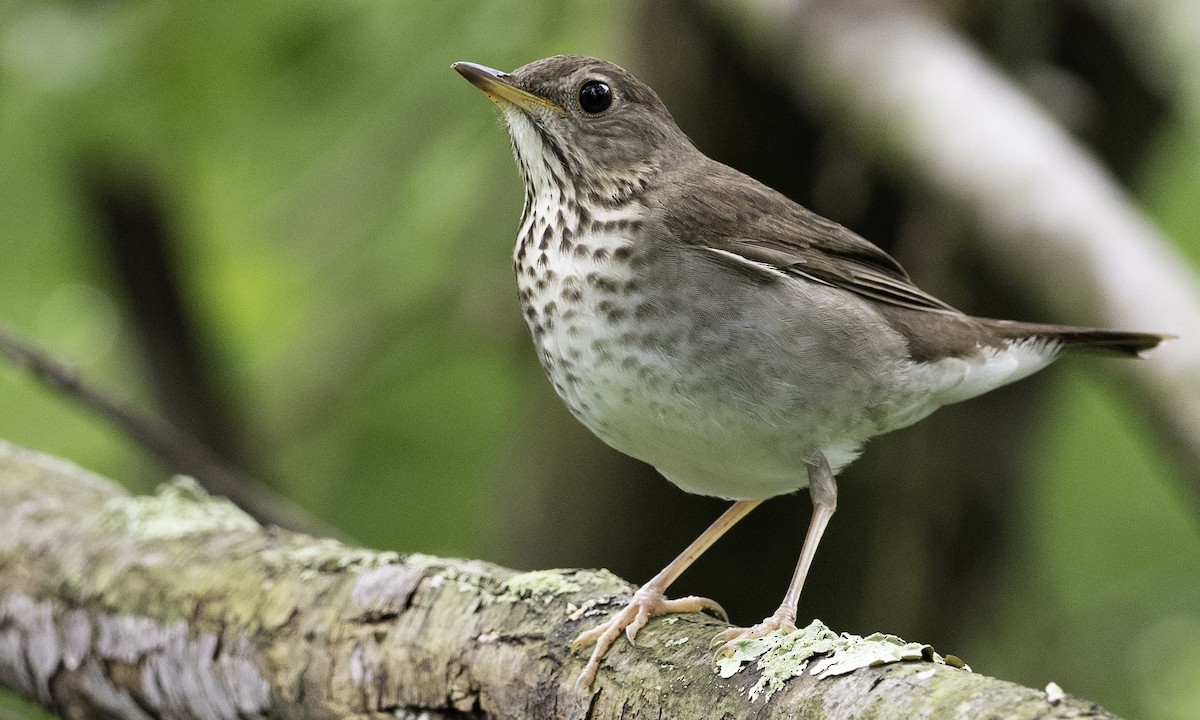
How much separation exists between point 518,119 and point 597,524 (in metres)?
2.41

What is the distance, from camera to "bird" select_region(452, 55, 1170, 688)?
10.9ft

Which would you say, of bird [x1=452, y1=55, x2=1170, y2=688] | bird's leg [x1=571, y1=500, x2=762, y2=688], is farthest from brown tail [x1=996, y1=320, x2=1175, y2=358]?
bird's leg [x1=571, y1=500, x2=762, y2=688]

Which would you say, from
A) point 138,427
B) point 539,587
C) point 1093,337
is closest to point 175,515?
point 138,427

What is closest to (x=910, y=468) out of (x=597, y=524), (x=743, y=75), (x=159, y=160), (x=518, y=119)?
(x=597, y=524)

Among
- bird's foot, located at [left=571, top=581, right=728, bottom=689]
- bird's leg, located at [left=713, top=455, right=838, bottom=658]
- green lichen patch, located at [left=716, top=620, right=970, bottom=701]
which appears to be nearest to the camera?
green lichen patch, located at [left=716, top=620, right=970, bottom=701]

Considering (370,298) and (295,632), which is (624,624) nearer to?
(295,632)

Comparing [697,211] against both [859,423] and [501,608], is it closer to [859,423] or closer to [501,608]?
[859,423]

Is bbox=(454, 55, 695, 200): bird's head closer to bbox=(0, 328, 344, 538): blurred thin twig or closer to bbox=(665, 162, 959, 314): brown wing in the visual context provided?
bbox=(665, 162, 959, 314): brown wing

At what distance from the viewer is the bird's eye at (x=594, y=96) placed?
3.89m

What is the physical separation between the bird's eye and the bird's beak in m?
0.07

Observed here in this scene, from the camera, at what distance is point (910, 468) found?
5.73m

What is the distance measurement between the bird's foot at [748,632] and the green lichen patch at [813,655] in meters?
0.02

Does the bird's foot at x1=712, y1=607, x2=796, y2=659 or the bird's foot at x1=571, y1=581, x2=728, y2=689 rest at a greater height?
the bird's foot at x1=712, y1=607, x2=796, y2=659

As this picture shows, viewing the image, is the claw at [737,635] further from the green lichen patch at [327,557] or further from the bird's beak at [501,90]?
the bird's beak at [501,90]
